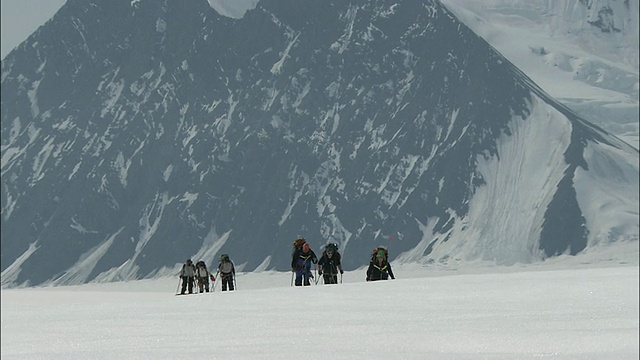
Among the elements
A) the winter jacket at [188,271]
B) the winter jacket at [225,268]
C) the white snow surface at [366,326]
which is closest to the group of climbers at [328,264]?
the winter jacket at [225,268]

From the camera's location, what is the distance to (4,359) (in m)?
14.6

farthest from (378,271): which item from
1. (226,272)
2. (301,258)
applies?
(226,272)

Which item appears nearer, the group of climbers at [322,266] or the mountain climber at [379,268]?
the mountain climber at [379,268]

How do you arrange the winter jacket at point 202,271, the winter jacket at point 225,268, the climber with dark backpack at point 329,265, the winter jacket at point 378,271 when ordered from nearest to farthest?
the winter jacket at point 378,271, the climber with dark backpack at point 329,265, the winter jacket at point 225,268, the winter jacket at point 202,271

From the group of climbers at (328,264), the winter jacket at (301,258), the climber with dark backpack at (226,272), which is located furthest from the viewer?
the climber with dark backpack at (226,272)

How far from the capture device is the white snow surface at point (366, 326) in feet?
44.5

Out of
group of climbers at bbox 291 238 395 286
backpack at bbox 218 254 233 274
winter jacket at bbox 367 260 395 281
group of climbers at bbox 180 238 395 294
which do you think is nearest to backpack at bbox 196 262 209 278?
group of climbers at bbox 180 238 395 294

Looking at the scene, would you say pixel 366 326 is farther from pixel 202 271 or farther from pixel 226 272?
pixel 202 271

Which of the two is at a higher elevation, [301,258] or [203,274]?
[301,258]

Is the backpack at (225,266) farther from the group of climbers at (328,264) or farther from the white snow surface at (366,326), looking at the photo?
the white snow surface at (366,326)

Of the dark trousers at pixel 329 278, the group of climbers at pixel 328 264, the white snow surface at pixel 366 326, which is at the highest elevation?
the group of climbers at pixel 328 264

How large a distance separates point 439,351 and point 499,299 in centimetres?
726

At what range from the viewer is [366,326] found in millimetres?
16562

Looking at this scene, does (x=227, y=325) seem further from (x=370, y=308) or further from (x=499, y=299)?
(x=499, y=299)
